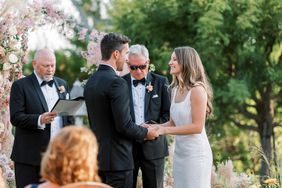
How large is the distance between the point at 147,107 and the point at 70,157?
9.18 feet

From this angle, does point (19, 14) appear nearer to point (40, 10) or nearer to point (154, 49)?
point (40, 10)

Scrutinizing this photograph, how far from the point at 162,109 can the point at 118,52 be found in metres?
0.97

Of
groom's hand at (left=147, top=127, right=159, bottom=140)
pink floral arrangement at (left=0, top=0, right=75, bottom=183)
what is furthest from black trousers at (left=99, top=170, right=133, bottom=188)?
pink floral arrangement at (left=0, top=0, right=75, bottom=183)

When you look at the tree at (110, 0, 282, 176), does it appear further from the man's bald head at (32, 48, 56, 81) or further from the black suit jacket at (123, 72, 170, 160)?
the man's bald head at (32, 48, 56, 81)

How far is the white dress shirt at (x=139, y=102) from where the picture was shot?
19.7ft

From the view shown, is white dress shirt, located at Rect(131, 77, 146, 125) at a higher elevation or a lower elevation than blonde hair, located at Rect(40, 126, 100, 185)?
higher

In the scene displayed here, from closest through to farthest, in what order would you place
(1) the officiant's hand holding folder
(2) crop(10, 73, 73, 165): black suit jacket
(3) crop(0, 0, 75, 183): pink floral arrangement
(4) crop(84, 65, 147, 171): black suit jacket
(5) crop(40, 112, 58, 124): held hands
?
(4) crop(84, 65, 147, 171): black suit jacket → (1) the officiant's hand holding folder → (5) crop(40, 112, 58, 124): held hands → (2) crop(10, 73, 73, 165): black suit jacket → (3) crop(0, 0, 75, 183): pink floral arrangement

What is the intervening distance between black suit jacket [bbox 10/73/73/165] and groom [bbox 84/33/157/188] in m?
0.68

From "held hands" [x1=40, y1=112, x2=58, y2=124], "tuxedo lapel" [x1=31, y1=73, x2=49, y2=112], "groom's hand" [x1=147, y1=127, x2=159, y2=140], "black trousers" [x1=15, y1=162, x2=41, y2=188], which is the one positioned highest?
"tuxedo lapel" [x1=31, y1=73, x2=49, y2=112]

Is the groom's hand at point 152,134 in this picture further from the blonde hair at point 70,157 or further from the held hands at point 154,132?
the blonde hair at point 70,157

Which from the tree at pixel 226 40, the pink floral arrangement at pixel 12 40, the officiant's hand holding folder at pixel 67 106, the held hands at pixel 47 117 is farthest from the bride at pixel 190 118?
the tree at pixel 226 40

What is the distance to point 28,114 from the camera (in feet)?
19.0

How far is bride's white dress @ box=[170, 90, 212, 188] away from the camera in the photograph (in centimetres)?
550

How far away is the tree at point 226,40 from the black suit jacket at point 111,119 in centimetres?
771
